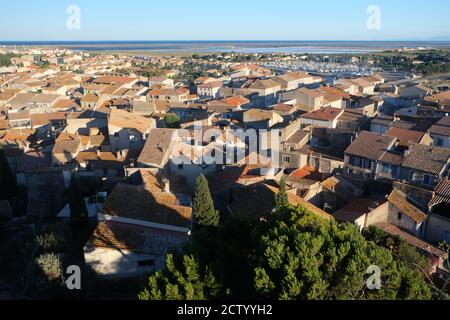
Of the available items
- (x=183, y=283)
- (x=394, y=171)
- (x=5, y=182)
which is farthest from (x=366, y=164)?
(x=5, y=182)

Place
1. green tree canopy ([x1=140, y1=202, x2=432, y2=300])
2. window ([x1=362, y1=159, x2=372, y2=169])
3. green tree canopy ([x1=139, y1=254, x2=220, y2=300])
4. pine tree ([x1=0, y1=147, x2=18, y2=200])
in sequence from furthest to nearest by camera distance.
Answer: window ([x1=362, y1=159, x2=372, y2=169]), pine tree ([x1=0, y1=147, x2=18, y2=200]), green tree canopy ([x1=139, y1=254, x2=220, y2=300]), green tree canopy ([x1=140, y1=202, x2=432, y2=300])

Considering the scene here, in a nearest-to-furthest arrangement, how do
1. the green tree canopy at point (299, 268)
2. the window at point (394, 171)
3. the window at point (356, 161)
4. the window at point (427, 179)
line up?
the green tree canopy at point (299, 268) → the window at point (427, 179) → the window at point (394, 171) → the window at point (356, 161)

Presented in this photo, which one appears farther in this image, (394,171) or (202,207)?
(394,171)

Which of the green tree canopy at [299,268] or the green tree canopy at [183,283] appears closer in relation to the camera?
the green tree canopy at [299,268]

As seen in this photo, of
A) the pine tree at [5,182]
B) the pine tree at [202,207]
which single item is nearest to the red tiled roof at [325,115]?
the pine tree at [202,207]

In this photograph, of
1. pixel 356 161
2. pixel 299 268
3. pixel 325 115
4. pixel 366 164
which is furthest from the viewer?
pixel 325 115

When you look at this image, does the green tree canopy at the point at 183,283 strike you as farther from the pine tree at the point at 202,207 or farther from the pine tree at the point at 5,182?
the pine tree at the point at 5,182

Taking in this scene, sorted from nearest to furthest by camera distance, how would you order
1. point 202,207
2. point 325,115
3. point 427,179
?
1. point 202,207
2. point 427,179
3. point 325,115

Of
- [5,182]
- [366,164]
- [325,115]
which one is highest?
[325,115]

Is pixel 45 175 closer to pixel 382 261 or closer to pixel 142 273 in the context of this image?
pixel 142 273

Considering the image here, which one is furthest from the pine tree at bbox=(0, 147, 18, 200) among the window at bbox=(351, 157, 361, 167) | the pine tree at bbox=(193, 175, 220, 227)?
the window at bbox=(351, 157, 361, 167)

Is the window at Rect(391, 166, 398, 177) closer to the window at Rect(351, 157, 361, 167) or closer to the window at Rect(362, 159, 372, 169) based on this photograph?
the window at Rect(362, 159, 372, 169)

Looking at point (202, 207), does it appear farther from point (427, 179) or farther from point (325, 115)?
point (325, 115)
